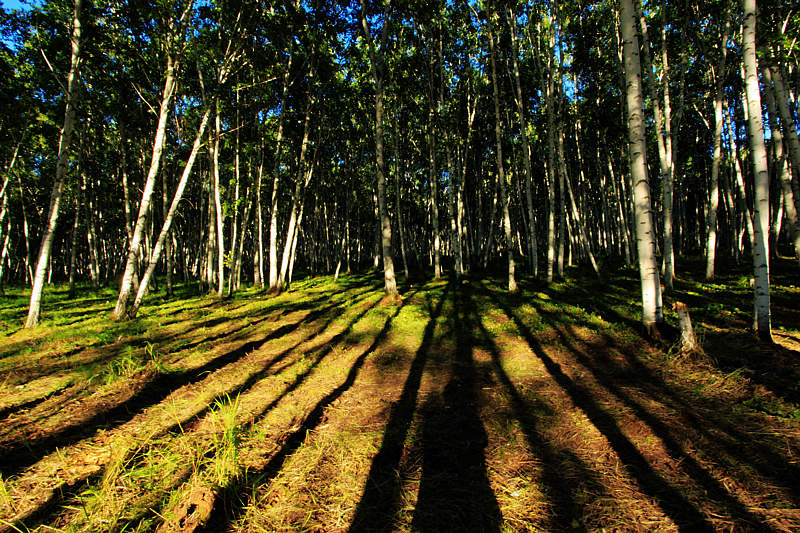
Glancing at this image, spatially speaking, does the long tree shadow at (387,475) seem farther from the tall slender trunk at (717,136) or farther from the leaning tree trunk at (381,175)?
the tall slender trunk at (717,136)

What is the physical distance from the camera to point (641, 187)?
21.4ft

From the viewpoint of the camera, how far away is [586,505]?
2559 mm

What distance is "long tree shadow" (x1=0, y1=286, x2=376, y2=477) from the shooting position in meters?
3.29

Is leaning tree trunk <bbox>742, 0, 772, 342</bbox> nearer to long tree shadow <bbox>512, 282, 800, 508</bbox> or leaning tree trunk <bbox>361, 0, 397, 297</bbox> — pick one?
long tree shadow <bbox>512, 282, 800, 508</bbox>

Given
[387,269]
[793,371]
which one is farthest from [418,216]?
[793,371]

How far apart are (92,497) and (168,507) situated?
0.80m

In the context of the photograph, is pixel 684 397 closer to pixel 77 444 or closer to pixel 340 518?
pixel 340 518

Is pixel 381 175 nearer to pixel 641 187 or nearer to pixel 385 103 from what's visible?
pixel 641 187

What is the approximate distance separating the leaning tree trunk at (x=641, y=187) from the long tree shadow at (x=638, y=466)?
9.27ft

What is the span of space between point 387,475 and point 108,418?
12.6 ft

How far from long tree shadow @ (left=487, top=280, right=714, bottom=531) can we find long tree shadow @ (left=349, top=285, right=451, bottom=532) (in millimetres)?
2132

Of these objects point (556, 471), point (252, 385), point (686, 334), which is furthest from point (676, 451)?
point (252, 385)

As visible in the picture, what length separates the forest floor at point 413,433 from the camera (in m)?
2.53

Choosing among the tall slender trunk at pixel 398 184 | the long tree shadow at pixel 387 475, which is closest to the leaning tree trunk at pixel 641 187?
the long tree shadow at pixel 387 475
